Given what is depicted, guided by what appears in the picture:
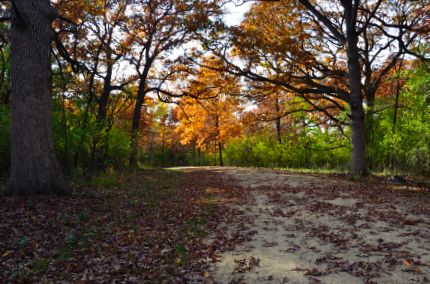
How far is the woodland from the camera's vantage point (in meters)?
4.17

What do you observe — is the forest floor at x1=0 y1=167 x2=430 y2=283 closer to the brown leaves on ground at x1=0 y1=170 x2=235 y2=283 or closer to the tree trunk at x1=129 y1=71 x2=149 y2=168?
the brown leaves on ground at x1=0 y1=170 x2=235 y2=283

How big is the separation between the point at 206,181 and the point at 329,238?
Result: 23.0 ft

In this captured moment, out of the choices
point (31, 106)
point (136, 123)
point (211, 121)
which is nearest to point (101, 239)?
point (31, 106)

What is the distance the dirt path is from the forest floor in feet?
0.04

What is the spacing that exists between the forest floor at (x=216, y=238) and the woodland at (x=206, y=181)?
0.03 metres

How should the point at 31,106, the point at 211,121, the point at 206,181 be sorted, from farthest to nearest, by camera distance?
the point at 211,121
the point at 206,181
the point at 31,106

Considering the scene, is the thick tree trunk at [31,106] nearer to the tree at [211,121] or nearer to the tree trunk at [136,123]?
the tree trunk at [136,123]

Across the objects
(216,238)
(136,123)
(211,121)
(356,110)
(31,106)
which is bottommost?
(216,238)

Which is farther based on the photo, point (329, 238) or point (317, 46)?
point (317, 46)

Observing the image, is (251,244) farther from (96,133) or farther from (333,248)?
(96,133)

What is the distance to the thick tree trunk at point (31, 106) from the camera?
21.3 feet

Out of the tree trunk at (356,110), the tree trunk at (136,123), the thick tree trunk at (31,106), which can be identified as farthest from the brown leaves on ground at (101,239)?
the tree trunk at (136,123)

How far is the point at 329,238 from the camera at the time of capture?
16.6 feet

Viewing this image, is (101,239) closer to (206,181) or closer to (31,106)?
(31,106)
